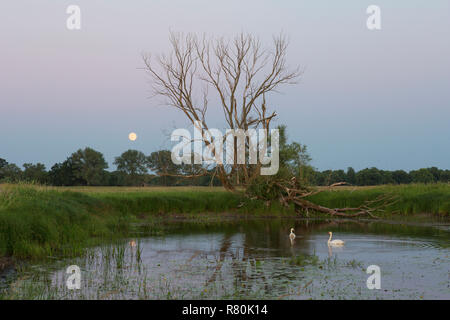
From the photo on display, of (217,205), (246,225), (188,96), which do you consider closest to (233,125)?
(188,96)

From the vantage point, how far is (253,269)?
13820 mm

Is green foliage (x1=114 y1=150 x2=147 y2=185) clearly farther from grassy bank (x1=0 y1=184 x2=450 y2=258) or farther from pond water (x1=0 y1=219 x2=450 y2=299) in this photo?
pond water (x1=0 y1=219 x2=450 y2=299)

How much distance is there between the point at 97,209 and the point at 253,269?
1392 cm

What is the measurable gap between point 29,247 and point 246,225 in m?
14.3

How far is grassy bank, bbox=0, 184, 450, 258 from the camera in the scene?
51.2 ft

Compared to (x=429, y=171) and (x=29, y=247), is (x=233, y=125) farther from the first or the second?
(x=429, y=171)

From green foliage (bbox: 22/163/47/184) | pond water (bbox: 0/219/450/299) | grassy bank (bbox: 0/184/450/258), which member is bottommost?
pond water (bbox: 0/219/450/299)

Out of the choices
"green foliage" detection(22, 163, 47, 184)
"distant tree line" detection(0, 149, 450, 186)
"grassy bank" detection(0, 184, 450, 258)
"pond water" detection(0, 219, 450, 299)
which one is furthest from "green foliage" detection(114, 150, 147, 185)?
"pond water" detection(0, 219, 450, 299)

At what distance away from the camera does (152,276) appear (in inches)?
507

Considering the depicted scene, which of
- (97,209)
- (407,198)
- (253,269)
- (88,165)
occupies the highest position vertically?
(88,165)

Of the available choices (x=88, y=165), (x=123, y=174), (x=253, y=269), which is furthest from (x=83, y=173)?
(x=253, y=269)

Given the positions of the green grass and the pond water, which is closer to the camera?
the pond water

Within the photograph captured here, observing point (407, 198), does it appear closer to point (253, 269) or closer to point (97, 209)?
point (97, 209)

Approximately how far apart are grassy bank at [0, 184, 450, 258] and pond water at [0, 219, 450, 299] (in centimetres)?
145
